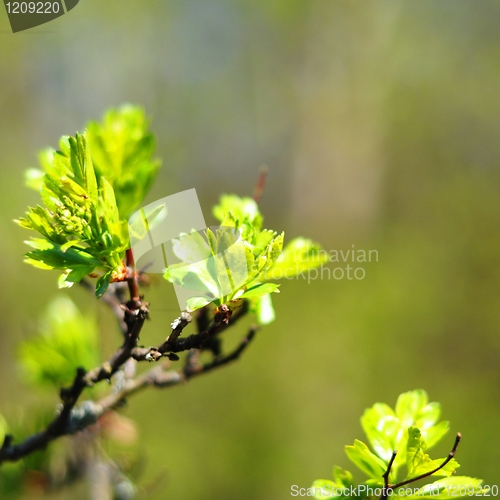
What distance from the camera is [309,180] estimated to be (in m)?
5.18

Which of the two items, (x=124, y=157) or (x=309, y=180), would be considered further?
(x=309, y=180)

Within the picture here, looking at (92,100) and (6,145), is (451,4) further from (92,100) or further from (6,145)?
(6,145)

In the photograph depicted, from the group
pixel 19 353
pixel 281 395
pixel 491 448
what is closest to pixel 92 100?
pixel 281 395

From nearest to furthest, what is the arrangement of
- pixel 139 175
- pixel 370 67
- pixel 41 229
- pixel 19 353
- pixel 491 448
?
pixel 41 229 → pixel 139 175 → pixel 19 353 → pixel 491 448 → pixel 370 67

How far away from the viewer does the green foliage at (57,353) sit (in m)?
0.99

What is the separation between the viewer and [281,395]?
3.93 metres

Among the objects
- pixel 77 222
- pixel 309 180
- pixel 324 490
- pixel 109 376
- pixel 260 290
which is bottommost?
pixel 309 180

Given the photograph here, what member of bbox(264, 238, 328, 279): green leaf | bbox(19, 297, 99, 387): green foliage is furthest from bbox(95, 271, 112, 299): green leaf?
bbox(19, 297, 99, 387): green foliage

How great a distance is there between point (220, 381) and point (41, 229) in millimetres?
3535

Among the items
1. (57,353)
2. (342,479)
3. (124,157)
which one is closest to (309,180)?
(57,353)

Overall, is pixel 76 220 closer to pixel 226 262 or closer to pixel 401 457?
pixel 226 262

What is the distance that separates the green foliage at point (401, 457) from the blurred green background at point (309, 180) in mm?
2598

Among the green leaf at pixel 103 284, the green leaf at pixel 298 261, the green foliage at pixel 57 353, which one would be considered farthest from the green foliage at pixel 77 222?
the green foliage at pixel 57 353

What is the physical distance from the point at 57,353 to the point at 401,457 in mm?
783
